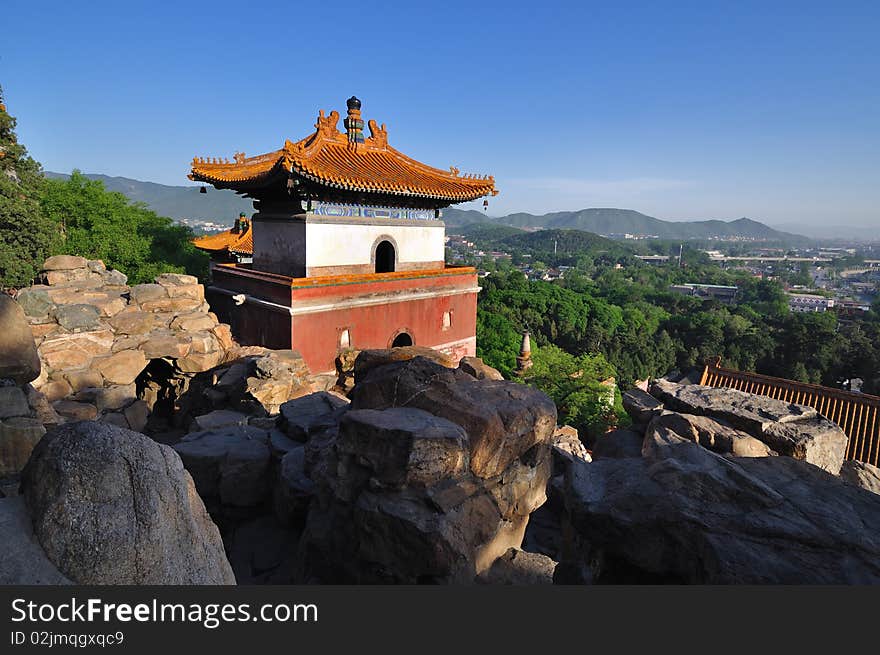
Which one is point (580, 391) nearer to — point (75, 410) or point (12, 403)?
point (75, 410)

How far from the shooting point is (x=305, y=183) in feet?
38.2

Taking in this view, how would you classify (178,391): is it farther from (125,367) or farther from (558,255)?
(558,255)

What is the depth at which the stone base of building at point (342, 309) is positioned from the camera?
1188 centimetres

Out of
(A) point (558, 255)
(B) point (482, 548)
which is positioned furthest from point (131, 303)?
(A) point (558, 255)

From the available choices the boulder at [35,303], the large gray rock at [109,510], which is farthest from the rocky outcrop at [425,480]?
the boulder at [35,303]

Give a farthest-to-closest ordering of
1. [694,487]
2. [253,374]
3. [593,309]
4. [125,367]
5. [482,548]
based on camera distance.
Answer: [593,309]
[125,367]
[253,374]
[482,548]
[694,487]

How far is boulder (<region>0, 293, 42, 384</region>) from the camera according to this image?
383cm

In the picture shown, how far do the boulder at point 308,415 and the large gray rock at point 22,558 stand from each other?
12.9ft

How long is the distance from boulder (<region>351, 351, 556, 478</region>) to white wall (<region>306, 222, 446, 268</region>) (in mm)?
8357

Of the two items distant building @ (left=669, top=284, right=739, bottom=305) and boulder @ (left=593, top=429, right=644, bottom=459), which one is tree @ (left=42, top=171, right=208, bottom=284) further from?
distant building @ (left=669, top=284, right=739, bottom=305)

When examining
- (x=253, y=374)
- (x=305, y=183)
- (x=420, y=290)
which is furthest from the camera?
(x=420, y=290)

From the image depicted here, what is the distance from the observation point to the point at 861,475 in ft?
18.4

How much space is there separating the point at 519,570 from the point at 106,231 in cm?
2079

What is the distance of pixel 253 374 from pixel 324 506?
5.99 metres
